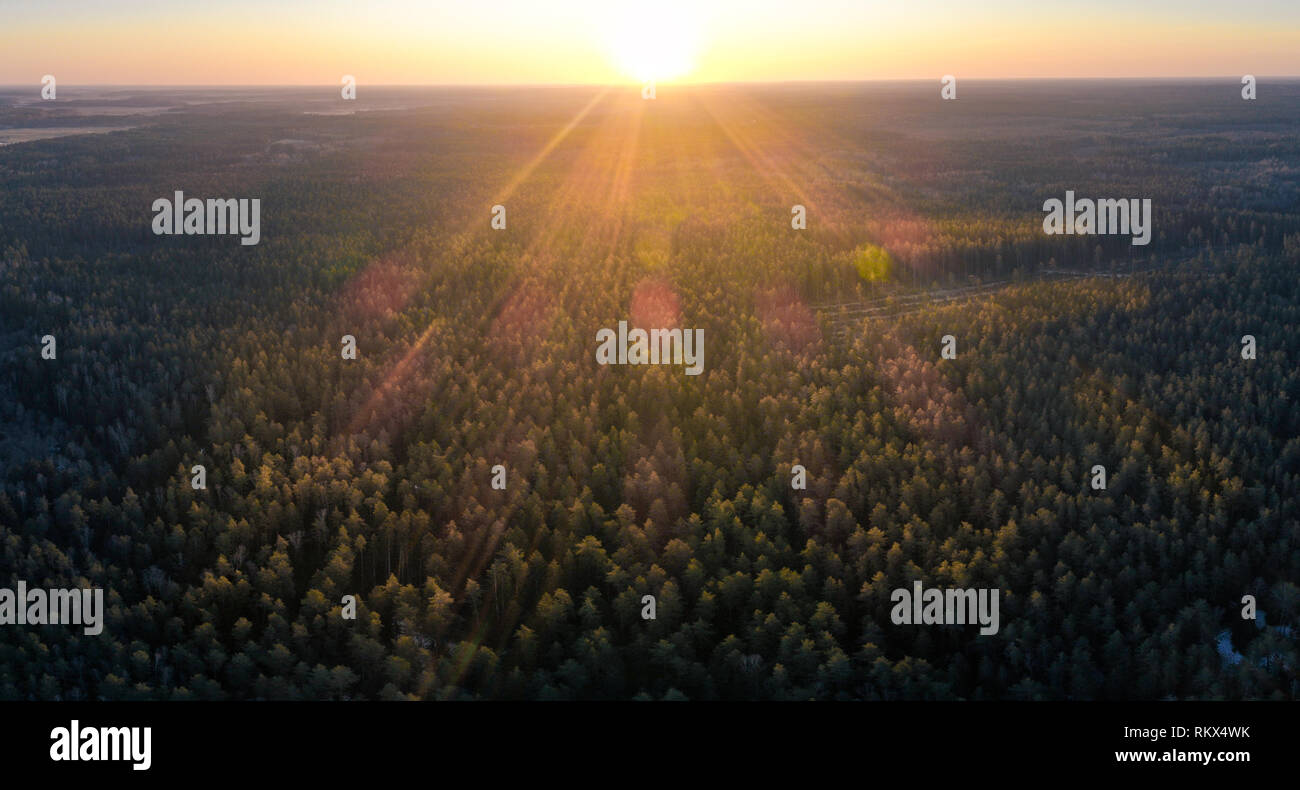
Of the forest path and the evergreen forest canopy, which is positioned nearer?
the evergreen forest canopy

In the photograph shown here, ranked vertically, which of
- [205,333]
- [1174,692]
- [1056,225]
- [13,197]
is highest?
[13,197]

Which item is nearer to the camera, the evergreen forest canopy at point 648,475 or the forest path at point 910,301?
the evergreen forest canopy at point 648,475

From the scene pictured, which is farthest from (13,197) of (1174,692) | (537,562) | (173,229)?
(1174,692)

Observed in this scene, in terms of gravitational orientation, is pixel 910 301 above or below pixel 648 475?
above

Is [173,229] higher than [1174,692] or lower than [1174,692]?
higher

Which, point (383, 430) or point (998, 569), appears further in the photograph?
point (383, 430)

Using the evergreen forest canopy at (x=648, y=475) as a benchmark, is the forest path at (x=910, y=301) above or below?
above

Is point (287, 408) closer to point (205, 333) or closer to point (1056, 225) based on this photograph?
point (205, 333)

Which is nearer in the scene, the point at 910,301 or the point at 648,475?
the point at 648,475
